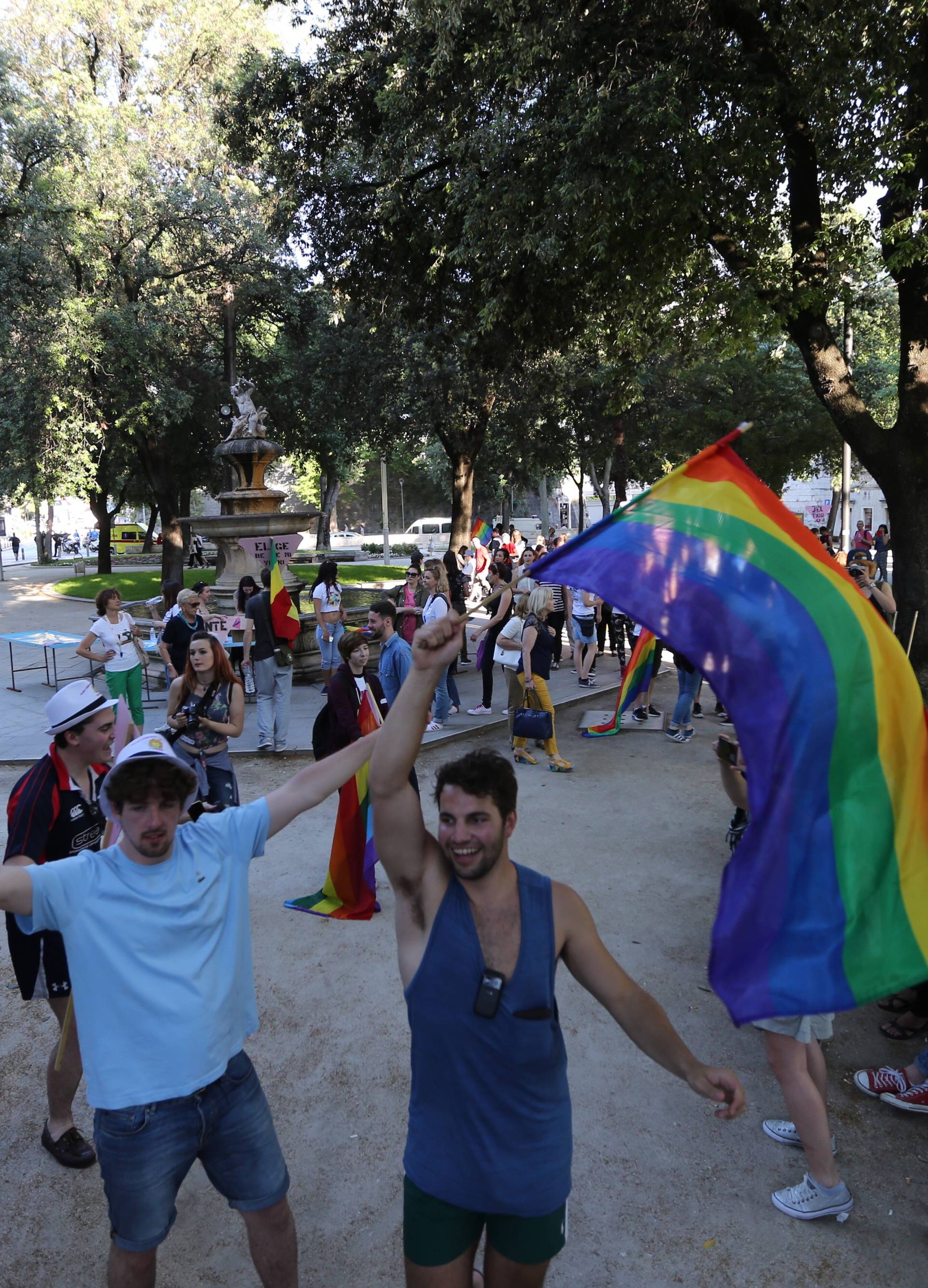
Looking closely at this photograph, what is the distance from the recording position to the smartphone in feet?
7.52

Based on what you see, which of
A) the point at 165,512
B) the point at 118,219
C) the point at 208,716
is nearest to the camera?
the point at 208,716

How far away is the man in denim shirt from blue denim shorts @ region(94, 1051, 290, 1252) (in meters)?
4.36

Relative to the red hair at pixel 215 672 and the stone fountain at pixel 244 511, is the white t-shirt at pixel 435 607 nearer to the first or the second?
the red hair at pixel 215 672

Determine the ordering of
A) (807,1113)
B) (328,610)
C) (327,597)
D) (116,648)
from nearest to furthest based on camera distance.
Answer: (807,1113), (116,648), (328,610), (327,597)

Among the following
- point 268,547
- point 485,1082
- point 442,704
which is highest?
point 268,547

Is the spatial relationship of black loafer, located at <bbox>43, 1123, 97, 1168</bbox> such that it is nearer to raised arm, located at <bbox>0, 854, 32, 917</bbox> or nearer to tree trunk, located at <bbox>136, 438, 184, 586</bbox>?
raised arm, located at <bbox>0, 854, 32, 917</bbox>

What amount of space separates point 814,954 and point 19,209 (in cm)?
2023

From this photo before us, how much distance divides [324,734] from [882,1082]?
3.70m

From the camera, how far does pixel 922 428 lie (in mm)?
8781

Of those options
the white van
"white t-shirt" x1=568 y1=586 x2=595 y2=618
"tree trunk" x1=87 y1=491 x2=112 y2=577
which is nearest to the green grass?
"tree trunk" x1=87 y1=491 x2=112 y2=577

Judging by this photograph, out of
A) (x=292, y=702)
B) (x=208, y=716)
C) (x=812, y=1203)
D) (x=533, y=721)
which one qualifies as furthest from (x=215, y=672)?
→ (x=292, y=702)

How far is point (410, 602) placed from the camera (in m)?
12.7

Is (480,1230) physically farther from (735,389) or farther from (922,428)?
(735,389)

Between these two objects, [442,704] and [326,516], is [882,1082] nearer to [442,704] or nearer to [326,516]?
[442,704]
